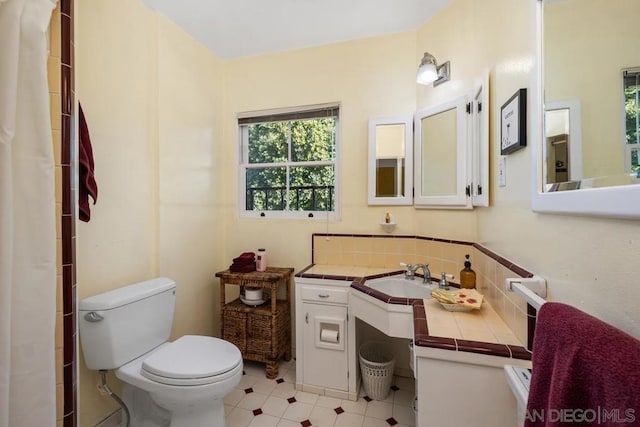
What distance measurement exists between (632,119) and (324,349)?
1785 millimetres

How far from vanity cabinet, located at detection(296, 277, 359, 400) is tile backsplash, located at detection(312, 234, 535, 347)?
0.38 meters

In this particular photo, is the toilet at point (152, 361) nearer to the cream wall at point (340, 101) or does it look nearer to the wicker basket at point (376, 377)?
the wicker basket at point (376, 377)

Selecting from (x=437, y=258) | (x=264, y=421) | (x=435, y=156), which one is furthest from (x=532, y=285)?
(x=264, y=421)

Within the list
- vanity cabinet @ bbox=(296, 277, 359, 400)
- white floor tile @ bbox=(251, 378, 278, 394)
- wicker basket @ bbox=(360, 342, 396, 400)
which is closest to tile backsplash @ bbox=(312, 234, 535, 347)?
vanity cabinet @ bbox=(296, 277, 359, 400)

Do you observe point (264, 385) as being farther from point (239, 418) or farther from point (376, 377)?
point (376, 377)

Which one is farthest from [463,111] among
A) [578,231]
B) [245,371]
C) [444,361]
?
[245,371]

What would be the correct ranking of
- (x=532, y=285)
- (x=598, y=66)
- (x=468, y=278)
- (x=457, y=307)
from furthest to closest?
(x=468, y=278) → (x=457, y=307) → (x=532, y=285) → (x=598, y=66)

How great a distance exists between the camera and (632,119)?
524 mm

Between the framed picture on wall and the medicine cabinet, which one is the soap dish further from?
the framed picture on wall

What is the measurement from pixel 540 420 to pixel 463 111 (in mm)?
1517

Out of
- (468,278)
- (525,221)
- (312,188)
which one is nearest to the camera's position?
(525,221)

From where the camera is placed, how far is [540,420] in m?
0.55

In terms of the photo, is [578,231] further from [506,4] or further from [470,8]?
[470,8]

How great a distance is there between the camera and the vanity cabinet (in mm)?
1791
